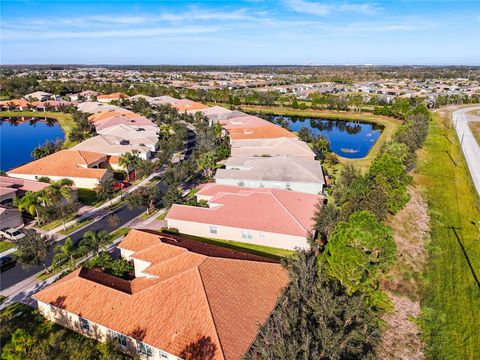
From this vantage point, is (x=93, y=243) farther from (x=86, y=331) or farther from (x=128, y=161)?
(x=128, y=161)

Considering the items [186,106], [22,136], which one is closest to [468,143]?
[186,106]

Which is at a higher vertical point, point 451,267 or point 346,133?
point 346,133

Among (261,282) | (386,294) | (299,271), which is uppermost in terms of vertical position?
(299,271)

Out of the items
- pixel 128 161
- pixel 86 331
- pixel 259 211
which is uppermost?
pixel 128 161

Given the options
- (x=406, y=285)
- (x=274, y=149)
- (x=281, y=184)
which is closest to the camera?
(x=406, y=285)

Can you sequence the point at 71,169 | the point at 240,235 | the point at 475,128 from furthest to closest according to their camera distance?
the point at 475,128
the point at 71,169
the point at 240,235

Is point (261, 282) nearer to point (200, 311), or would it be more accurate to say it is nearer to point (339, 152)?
point (200, 311)

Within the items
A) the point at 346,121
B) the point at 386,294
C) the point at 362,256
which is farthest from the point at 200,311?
the point at 346,121
